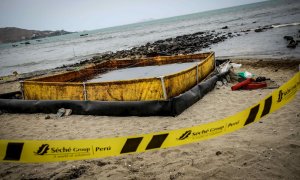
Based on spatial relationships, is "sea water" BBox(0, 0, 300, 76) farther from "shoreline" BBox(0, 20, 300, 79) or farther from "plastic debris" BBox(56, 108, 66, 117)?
"plastic debris" BBox(56, 108, 66, 117)

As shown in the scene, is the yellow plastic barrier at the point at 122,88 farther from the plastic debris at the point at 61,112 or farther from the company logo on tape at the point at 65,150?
the company logo on tape at the point at 65,150

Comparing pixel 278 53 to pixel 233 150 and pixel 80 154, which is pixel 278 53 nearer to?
pixel 233 150

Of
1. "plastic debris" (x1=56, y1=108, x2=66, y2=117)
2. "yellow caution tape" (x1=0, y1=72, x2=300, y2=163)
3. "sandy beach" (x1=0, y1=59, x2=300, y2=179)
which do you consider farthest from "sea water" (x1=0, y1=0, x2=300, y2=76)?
"yellow caution tape" (x1=0, y1=72, x2=300, y2=163)

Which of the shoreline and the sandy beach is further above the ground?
the shoreline

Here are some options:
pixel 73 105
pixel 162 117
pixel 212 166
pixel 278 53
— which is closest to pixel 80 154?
pixel 212 166

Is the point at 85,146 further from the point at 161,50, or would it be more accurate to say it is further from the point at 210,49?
the point at 161,50

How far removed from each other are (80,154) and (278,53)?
58.6 feet

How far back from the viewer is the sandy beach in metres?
4.46

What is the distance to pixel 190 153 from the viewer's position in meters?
5.23

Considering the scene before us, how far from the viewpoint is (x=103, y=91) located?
8.39m

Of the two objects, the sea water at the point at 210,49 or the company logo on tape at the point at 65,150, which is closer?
the company logo on tape at the point at 65,150

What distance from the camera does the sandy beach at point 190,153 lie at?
14.6 ft

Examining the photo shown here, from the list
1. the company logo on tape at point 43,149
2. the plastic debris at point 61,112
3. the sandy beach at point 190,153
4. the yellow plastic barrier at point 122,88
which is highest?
the company logo on tape at point 43,149

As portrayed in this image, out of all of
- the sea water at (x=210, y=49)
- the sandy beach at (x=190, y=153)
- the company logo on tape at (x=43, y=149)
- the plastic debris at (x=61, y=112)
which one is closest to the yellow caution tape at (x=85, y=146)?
the company logo on tape at (x=43, y=149)
